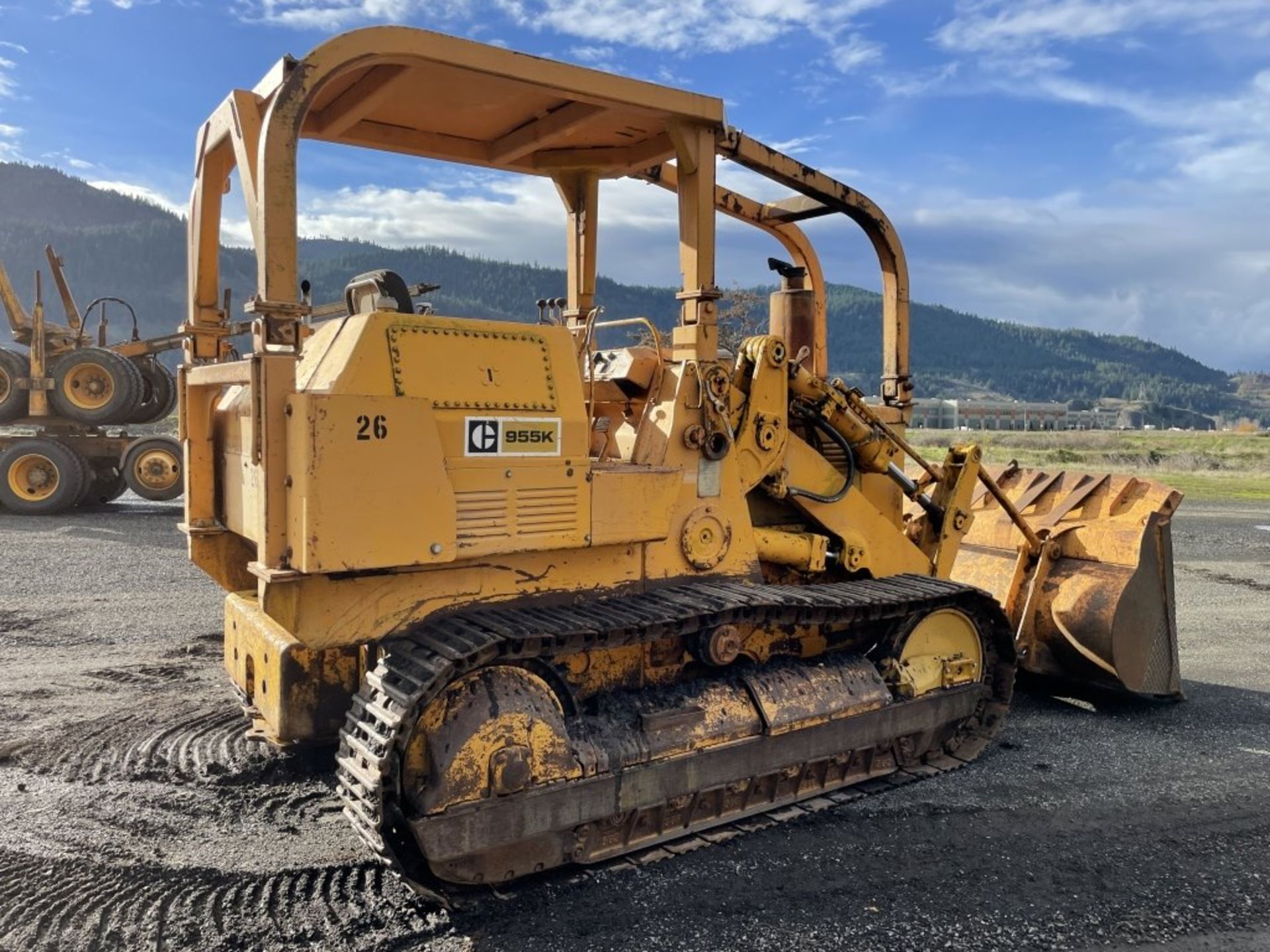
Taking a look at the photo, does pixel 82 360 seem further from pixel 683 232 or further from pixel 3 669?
pixel 683 232

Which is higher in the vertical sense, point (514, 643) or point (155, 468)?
point (155, 468)

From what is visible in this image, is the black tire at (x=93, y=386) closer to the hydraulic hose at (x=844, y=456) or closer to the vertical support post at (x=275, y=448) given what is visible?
the hydraulic hose at (x=844, y=456)

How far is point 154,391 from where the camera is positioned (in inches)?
699

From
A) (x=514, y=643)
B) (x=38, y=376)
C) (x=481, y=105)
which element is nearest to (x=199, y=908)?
(x=514, y=643)

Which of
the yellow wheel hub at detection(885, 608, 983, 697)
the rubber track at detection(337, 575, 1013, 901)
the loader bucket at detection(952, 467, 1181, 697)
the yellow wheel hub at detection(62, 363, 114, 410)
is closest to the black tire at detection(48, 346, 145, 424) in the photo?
the yellow wheel hub at detection(62, 363, 114, 410)

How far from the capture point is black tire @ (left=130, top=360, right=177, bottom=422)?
57.4 feet

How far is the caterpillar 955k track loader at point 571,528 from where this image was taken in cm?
395

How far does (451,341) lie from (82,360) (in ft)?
49.6

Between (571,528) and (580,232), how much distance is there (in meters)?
2.54

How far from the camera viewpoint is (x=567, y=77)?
4.49 metres

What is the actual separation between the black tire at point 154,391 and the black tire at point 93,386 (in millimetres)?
593

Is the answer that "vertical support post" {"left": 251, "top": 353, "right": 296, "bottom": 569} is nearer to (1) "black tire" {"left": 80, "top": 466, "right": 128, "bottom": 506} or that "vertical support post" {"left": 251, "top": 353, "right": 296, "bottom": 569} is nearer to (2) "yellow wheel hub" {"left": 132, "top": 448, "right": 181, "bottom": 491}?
(2) "yellow wheel hub" {"left": 132, "top": 448, "right": 181, "bottom": 491}

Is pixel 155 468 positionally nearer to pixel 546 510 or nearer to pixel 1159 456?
pixel 546 510

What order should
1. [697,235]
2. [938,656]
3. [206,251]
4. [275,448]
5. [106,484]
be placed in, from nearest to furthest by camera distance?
[275,448], [697,235], [206,251], [938,656], [106,484]
